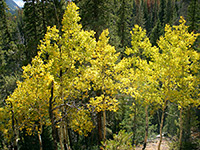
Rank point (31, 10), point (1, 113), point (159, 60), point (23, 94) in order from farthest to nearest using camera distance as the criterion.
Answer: point (31, 10)
point (1, 113)
point (159, 60)
point (23, 94)

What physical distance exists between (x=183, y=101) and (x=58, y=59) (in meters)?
8.07

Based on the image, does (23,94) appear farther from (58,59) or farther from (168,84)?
(168,84)

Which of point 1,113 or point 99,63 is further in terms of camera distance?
point 1,113

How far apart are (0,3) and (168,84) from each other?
27.2 m

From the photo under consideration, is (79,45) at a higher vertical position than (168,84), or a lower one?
higher

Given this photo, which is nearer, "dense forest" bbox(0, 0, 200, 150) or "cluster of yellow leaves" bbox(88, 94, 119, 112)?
"dense forest" bbox(0, 0, 200, 150)

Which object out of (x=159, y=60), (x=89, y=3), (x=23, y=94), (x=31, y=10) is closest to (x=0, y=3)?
(x=31, y=10)

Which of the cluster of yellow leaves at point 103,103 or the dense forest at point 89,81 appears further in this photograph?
the cluster of yellow leaves at point 103,103

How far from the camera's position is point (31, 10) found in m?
16.9

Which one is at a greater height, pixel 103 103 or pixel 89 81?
pixel 89 81

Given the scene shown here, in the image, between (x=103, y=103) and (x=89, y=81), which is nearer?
(x=89, y=81)

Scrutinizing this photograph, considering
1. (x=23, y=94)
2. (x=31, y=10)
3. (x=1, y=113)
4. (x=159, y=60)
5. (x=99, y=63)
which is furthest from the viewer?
(x=31, y=10)

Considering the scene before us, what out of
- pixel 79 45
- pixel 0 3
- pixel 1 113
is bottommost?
pixel 1 113

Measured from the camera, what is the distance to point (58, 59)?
8188mm
